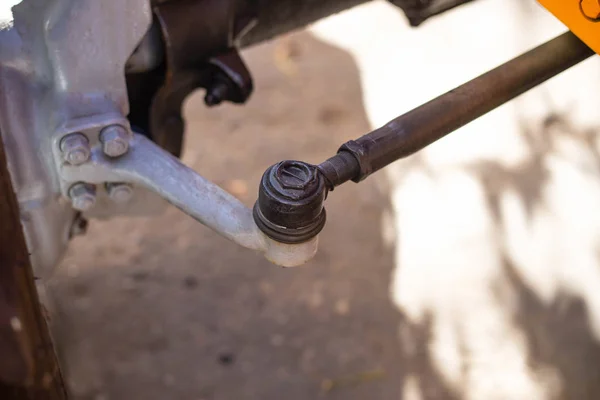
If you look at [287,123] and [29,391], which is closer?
[29,391]

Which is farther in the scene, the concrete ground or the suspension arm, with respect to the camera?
the concrete ground

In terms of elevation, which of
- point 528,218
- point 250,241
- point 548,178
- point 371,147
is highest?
point 371,147

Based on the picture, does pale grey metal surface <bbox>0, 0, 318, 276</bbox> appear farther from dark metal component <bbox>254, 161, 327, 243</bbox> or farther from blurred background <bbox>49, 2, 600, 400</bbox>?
blurred background <bbox>49, 2, 600, 400</bbox>

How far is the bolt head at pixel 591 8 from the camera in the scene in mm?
885

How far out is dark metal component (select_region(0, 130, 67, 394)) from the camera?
2.16ft

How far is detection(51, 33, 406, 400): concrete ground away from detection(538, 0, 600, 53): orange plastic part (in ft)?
3.74

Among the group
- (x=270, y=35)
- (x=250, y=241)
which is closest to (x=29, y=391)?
(x=250, y=241)

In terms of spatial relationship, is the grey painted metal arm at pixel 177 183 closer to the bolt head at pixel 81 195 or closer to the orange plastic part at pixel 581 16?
the bolt head at pixel 81 195

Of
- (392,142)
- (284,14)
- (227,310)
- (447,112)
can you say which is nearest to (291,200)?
(392,142)

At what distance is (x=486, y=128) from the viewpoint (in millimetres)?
1904

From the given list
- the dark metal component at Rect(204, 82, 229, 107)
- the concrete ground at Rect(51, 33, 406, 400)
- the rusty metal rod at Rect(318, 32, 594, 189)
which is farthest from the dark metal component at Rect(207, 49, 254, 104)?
the concrete ground at Rect(51, 33, 406, 400)

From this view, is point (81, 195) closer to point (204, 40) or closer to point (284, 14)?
point (204, 40)

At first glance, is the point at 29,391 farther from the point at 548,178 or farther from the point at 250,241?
the point at 548,178

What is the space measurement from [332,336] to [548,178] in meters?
0.71
